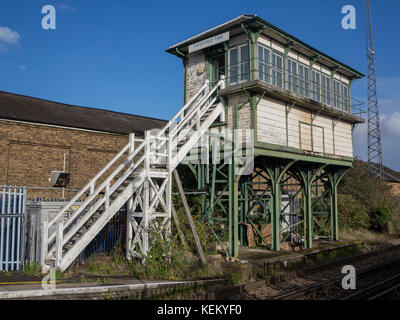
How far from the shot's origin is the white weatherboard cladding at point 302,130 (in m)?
12.6

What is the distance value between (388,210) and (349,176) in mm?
3555

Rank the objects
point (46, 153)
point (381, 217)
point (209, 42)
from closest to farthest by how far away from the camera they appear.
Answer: point (209, 42), point (46, 153), point (381, 217)

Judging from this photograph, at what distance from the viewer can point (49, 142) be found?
19.2 m

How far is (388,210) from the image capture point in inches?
886

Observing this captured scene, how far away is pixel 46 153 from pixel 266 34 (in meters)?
12.6

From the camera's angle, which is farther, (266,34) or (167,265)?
(266,34)

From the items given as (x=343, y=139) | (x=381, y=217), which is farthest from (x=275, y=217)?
(x=381, y=217)

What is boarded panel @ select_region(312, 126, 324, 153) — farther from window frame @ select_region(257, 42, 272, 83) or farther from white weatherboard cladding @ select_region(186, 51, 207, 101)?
white weatherboard cladding @ select_region(186, 51, 207, 101)

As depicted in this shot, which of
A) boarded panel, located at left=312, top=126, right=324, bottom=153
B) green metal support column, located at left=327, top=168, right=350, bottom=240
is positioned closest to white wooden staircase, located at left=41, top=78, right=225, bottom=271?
boarded panel, located at left=312, top=126, right=324, bottom=153

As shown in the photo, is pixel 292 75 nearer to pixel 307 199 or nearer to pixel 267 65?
pixel 267 65

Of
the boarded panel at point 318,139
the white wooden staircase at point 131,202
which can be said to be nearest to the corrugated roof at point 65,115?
the white wooden staircase at point 131,202

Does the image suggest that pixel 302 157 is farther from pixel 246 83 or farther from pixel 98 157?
pixel 98 157

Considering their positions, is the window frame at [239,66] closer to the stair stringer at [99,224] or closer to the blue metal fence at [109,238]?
the stair stringer at [99,224]

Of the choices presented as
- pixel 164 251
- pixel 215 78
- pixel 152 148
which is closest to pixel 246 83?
pixel 215 78
